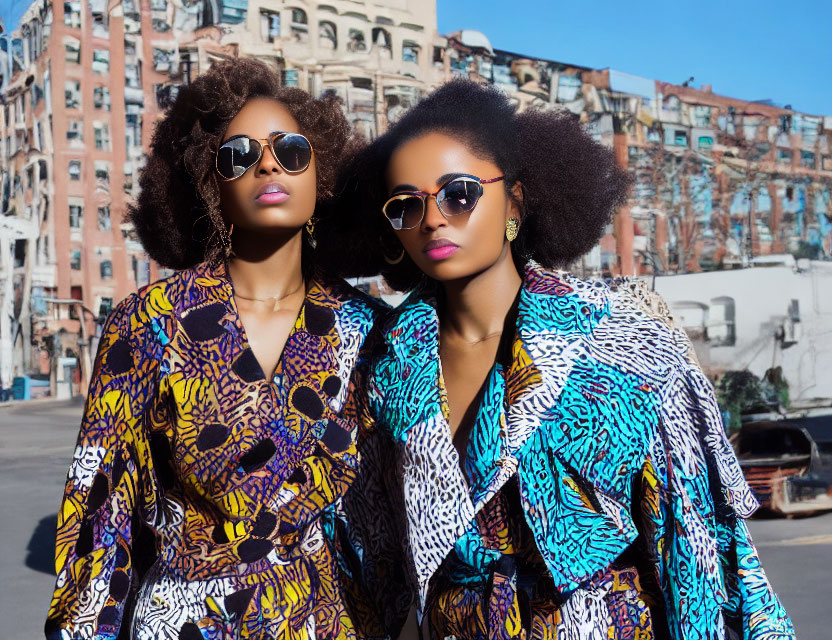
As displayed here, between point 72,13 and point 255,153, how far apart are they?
251 inches

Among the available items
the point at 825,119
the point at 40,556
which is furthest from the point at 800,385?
the point at 40,556

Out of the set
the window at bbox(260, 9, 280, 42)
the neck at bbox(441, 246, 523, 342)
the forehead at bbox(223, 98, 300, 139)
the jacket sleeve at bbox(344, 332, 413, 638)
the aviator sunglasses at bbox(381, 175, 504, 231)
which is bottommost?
the jacket sleeve at bbox(344, 332, 413, 638)

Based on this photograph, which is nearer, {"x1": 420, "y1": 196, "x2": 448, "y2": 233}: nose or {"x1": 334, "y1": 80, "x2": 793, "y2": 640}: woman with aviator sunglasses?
{"x1": 334, "y1": 80, "x2": 793, "y2": 640}: woman with aviator sunglasses

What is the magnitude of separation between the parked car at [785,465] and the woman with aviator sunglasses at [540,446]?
4.99m

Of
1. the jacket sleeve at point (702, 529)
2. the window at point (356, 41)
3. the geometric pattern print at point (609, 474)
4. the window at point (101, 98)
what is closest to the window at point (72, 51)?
the window at point (101, 98)

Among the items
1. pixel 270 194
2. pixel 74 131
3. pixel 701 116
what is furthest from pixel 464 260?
pixel 701 116

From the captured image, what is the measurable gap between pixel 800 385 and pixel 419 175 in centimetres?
671

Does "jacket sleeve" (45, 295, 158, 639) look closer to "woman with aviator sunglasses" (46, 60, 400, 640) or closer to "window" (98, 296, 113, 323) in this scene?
"woman with aviator sunglasses" (46, 60, 400, 640)

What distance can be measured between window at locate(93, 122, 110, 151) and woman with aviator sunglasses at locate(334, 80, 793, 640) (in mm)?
6392

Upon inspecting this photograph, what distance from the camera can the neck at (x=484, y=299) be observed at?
6.53 ft

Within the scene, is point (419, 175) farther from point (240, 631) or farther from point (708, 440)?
point (240, 631)

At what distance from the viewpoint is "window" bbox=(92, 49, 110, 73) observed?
7.44m

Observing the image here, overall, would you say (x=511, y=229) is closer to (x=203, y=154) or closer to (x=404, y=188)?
(x=404, y=188)

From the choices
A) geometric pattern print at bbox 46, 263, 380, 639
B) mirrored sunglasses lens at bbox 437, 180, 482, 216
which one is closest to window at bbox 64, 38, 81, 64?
geometric pattern print at bbox 46, 263, 380, 639
